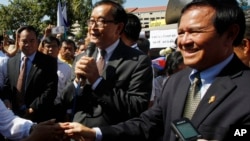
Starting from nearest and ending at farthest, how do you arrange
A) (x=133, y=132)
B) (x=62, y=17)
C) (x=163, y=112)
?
(x=163, y=112) → (x=133, y=132) → (x=62, y=17)

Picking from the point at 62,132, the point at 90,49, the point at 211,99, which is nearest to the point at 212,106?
the point at 211,99

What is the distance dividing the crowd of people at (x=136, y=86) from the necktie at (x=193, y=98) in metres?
0.01

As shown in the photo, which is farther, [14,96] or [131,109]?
[14,96]

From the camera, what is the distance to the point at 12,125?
3051 mm

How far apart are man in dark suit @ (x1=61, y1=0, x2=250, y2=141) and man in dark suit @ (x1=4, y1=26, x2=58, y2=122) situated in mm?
2290

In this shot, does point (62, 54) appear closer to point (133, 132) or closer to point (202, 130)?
point (133, 132)

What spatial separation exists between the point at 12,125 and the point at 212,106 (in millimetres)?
1843

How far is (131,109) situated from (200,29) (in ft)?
3.10

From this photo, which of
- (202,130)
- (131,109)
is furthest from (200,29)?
(131,109)

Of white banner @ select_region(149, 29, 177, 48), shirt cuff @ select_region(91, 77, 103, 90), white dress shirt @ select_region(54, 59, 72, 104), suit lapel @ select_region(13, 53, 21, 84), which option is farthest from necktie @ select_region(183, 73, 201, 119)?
white banner @ select_region(149, 29, 177, 48)

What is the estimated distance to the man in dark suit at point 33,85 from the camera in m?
4.19

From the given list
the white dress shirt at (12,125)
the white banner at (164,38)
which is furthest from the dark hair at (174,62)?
the white banner at (164,38)

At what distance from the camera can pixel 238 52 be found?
2.59 m

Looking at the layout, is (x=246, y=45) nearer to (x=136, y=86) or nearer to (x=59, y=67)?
(x=136, y=86)
